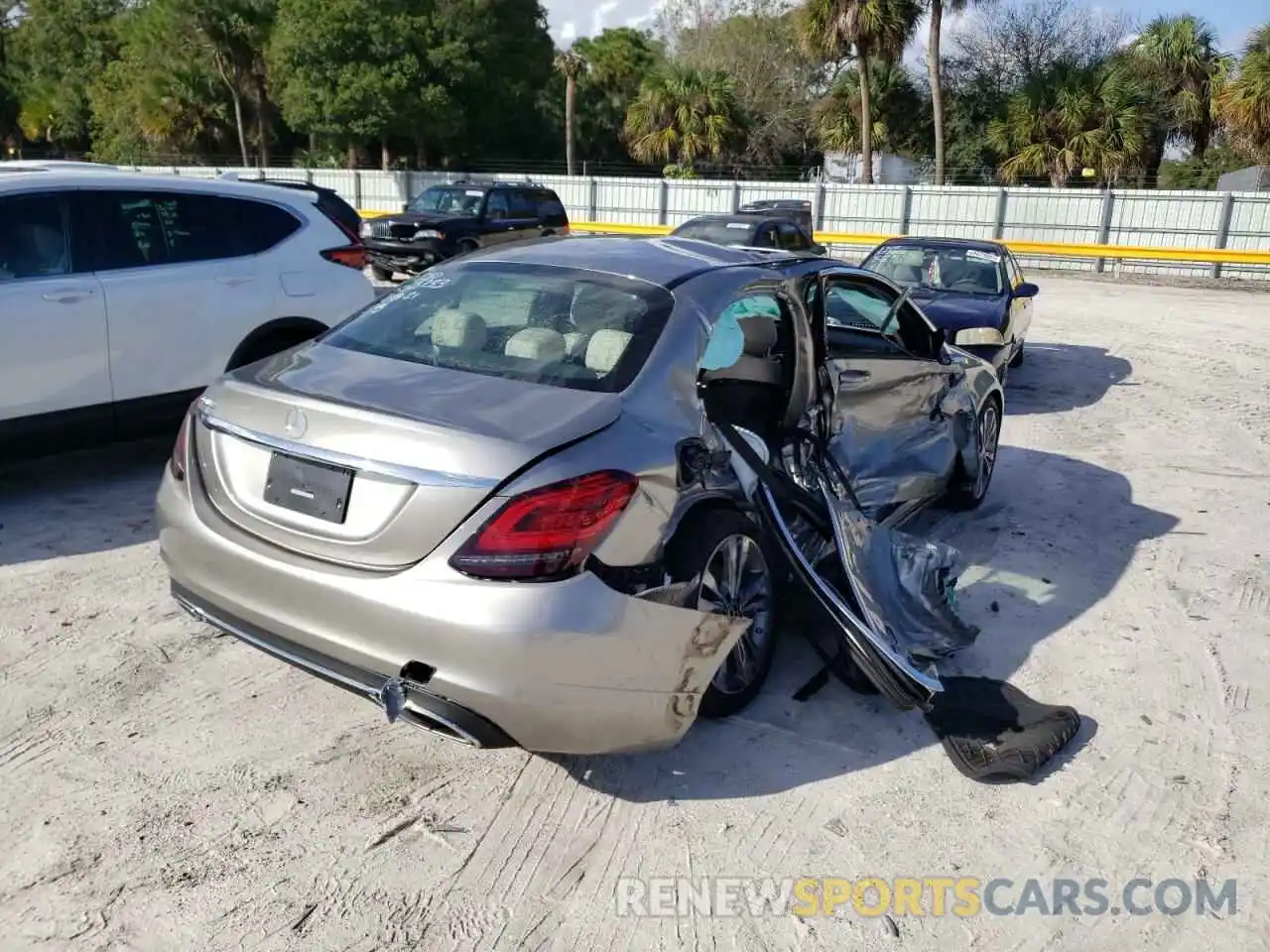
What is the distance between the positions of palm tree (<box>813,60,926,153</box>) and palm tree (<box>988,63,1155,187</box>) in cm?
515

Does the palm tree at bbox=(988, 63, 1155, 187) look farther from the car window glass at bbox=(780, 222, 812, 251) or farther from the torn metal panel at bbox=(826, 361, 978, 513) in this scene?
the torn metal panel at bbox=(826, 361, 978, 513)

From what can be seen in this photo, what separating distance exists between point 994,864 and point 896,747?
0.63 metres

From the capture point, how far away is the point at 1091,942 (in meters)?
2.74

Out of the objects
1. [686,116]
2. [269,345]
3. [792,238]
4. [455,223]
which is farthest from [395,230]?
[686,116]

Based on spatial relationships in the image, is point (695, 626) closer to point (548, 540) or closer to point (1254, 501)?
point (548, 540)

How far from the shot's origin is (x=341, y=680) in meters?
2.93

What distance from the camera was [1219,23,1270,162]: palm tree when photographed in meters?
25.9

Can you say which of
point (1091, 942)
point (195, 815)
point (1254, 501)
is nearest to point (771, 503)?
point (1091, 942)

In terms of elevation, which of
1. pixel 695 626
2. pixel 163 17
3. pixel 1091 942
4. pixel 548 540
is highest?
pixel 163 17

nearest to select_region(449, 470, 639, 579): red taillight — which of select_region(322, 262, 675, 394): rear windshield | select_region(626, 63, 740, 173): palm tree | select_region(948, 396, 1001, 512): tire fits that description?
select_region(322, 262, 675, 394): rear windshield

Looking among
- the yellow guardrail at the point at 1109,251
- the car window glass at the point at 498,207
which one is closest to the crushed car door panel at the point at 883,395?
the car window glass at the point at 498,207

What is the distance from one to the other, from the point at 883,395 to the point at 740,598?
5.76 ft

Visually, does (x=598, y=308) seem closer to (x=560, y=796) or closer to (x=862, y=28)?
(x=560, y=796)
